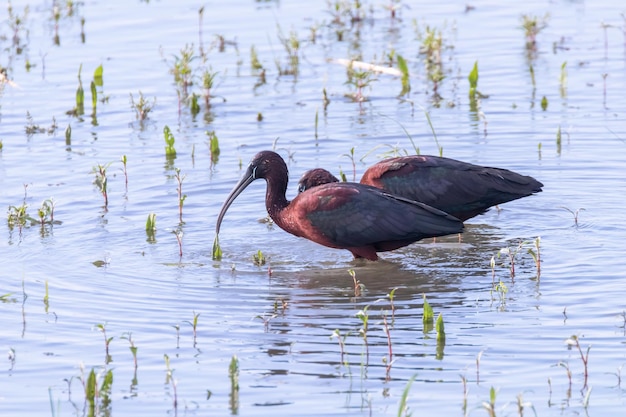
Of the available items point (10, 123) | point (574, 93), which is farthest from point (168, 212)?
point (574, 93)

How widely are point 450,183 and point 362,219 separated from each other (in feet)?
3.06

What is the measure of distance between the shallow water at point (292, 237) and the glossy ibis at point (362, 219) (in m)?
0.25

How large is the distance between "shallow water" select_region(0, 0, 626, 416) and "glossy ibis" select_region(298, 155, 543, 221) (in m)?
0.35

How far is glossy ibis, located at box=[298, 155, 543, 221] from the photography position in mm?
9102

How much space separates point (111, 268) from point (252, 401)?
2.78m

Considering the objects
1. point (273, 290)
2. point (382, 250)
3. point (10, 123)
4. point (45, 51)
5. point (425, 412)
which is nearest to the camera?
point (425, 412)

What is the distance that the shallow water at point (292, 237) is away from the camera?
6.20 meters

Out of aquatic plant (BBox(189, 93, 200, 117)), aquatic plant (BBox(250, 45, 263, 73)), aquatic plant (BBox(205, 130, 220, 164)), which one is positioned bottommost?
aquatic plant (BBox(205, 130, 220, 164))

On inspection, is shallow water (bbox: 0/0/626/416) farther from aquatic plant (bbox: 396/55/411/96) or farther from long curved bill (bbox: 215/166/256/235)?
long curved bill (bbox: 215/166/256/235)

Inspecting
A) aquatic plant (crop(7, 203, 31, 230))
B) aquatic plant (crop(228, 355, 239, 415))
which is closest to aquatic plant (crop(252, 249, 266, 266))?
aquatic plant (crop(7, 203, 31, 230))

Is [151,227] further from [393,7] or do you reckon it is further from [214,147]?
[393,7]

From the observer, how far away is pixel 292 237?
9.50 m

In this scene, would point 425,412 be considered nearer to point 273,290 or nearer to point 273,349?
point 273,349

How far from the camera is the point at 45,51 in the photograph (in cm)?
1410
